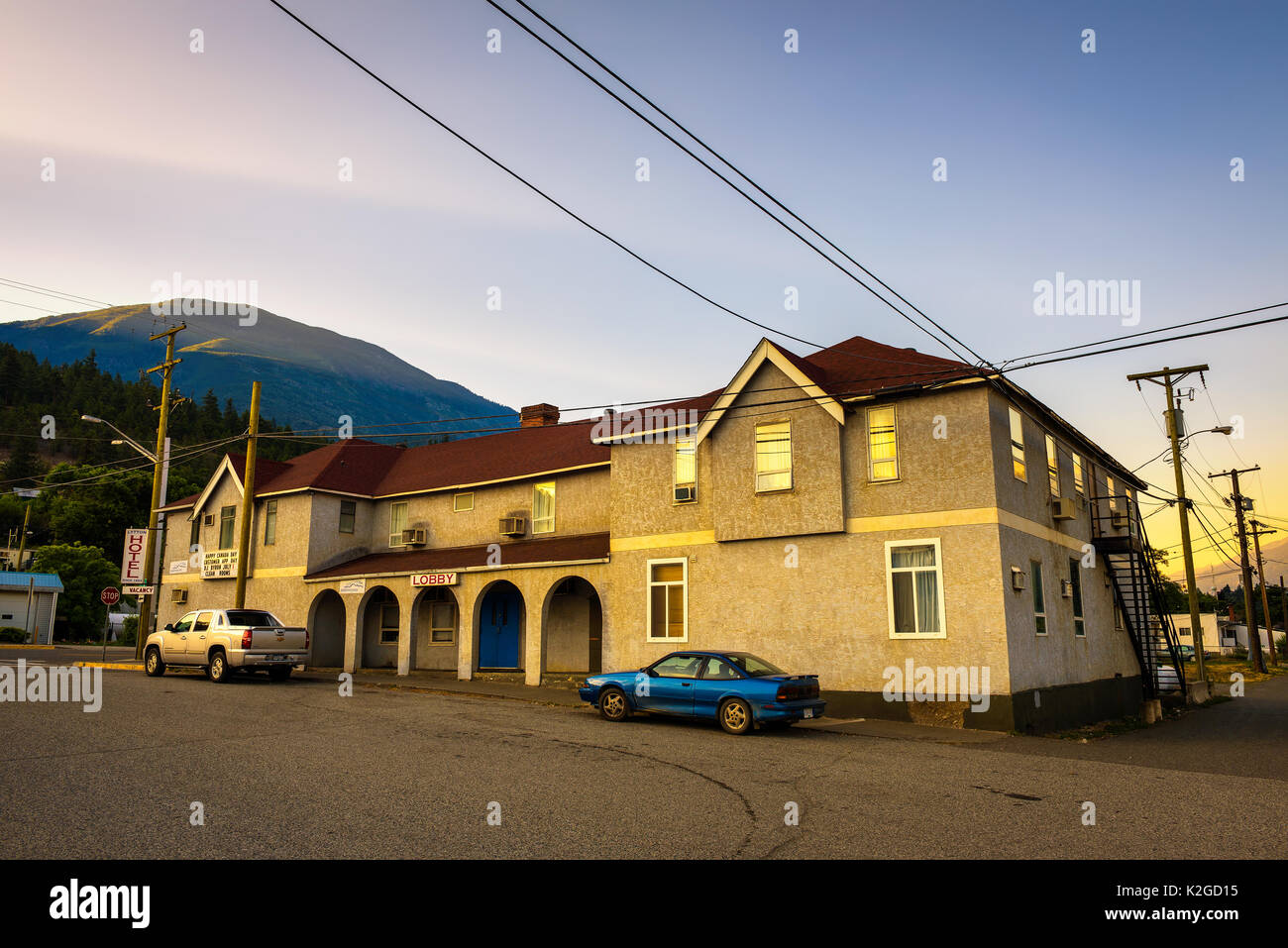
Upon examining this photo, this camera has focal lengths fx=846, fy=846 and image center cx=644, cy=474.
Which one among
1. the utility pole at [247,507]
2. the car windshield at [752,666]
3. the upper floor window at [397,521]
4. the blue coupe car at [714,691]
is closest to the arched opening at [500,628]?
the upper floor window at [397,521]

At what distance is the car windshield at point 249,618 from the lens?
2238 centimetres

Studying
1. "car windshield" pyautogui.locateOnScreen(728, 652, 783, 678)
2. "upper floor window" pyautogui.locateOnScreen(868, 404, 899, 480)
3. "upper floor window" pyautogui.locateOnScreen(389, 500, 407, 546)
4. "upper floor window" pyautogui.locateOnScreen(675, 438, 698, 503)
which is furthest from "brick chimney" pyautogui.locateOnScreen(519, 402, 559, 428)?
"car windshield" pyautogui.locateOnScreen(728, 652, 783, 678)

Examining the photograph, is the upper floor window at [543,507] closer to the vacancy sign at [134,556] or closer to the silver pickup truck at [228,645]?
the silver pickup truck at [228,645]

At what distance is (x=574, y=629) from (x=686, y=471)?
22.9 feet

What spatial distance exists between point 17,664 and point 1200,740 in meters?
31.3

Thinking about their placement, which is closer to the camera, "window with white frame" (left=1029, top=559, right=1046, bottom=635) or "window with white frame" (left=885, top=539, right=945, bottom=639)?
"window with white frame" (left=885, top=539, right=945, bottom=639)

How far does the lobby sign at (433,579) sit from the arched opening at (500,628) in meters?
1.72

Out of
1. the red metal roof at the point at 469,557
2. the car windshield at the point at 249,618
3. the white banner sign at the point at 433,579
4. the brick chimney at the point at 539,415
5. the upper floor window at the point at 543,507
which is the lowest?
the car windshield at the point at 249,618

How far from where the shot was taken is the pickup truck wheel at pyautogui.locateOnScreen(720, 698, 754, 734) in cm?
1492

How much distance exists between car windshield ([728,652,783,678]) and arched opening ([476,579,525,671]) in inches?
502

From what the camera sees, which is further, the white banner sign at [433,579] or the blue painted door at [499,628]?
the blue painted door at [499,628]

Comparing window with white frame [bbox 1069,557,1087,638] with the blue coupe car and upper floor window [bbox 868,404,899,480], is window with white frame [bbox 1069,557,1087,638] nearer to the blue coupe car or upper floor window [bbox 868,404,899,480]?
upper floor window [bbox 868,404,899,480]
